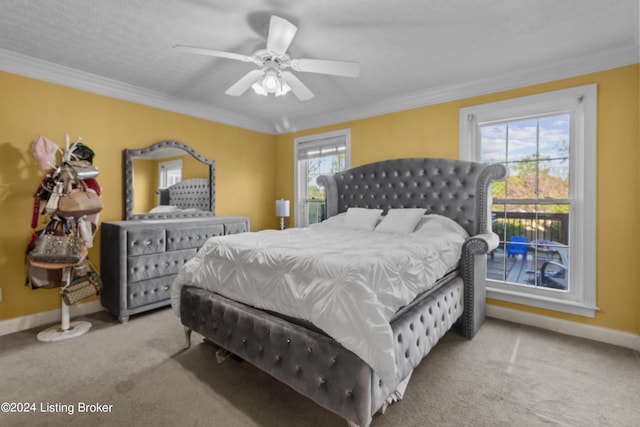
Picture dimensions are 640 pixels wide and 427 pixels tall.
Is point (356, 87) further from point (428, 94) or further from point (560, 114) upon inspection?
point (560, 114)

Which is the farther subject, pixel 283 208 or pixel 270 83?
pixel 283 208

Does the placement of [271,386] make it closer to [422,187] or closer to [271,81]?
[271,81]

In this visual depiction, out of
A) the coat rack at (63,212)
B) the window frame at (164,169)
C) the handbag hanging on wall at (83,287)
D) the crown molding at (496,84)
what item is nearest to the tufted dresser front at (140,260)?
the handbag hanging on wall at (83,287)

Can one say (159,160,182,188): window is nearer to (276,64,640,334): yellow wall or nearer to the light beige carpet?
the light beige carpet

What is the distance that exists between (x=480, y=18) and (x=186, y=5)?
84.1 inches

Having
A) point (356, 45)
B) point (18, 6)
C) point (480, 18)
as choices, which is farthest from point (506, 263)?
point (18, 6)

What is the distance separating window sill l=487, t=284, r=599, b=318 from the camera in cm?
278

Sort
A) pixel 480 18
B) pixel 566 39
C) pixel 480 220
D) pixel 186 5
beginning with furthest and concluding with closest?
1. pixel 480 220
2. pixel 566 39
3. pixel 480 18
4. pixel 186 5

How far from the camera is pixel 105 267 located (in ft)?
10.6

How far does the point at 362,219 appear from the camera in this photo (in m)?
3.68

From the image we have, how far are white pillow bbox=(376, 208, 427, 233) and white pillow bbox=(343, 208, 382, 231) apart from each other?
0.13 meters

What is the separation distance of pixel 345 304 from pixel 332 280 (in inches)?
6.2

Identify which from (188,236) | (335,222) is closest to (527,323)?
(335,222)

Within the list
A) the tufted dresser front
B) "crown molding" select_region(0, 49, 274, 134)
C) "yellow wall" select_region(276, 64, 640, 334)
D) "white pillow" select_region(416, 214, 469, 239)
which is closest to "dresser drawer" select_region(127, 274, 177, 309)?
the tufted dresser front
